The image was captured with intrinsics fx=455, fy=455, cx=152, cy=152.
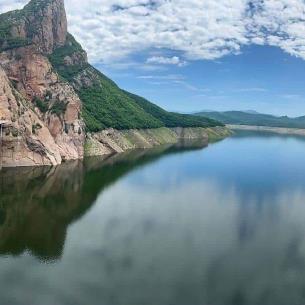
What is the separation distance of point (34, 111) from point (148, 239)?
60409 millimetres

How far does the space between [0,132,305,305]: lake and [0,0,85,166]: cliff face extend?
589 centimetres

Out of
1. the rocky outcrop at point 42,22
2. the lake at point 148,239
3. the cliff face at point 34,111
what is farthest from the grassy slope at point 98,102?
the lake at point 148,239

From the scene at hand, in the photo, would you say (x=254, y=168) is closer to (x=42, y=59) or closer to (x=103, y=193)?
(x=103, y=193)

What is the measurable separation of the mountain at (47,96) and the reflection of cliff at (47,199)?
5695mm

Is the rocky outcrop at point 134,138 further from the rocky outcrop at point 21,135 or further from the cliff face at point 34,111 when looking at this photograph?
the rocky outcrop at point 21,135

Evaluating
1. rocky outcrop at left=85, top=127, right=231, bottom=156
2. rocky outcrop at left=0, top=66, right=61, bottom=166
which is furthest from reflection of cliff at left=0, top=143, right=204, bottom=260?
rocky outcrop at left=85, top=127, right=231, bottom=156

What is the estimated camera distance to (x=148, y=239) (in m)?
45.8

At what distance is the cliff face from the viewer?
85000 mm

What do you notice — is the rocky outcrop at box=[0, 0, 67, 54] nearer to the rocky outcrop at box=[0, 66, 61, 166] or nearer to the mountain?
the mountain

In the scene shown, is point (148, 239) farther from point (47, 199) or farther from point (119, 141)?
point (119, 141)

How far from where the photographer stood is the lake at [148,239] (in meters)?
33.8

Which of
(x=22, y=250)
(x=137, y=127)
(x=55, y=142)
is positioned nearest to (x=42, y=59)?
(x=55, y=142)

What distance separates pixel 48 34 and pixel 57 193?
94.6m

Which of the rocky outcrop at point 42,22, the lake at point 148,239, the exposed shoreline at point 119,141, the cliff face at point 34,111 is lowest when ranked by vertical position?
the lake at point 148,239
